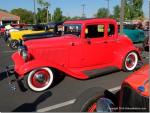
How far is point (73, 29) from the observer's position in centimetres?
922

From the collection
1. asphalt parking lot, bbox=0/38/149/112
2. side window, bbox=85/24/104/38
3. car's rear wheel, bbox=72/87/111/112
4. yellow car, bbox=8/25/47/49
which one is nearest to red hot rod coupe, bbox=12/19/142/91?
side window, bbox=85/24/104/38

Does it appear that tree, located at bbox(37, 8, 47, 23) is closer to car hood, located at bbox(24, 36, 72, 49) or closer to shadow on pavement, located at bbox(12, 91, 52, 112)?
car hood, located at bbox(24, 36, 72, 49)

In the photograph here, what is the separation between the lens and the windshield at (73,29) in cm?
892

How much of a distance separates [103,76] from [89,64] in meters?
0.53

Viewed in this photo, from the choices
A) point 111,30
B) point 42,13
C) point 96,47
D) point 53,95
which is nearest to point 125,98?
point 53,95

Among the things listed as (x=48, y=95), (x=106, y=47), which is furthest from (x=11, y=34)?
(x=48, y=95)

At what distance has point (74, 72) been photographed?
8.34 meters

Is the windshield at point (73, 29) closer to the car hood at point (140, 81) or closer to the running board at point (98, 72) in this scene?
the running board at point (98, 72)

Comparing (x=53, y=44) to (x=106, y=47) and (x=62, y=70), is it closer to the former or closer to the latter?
(x=62, y=70)

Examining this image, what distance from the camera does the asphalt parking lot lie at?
6115 mm

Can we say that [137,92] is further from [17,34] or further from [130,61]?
[17,34]

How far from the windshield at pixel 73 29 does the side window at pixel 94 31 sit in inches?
9.2

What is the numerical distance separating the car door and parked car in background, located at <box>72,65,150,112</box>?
4.25 meters

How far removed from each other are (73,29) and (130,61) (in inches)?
79.9
